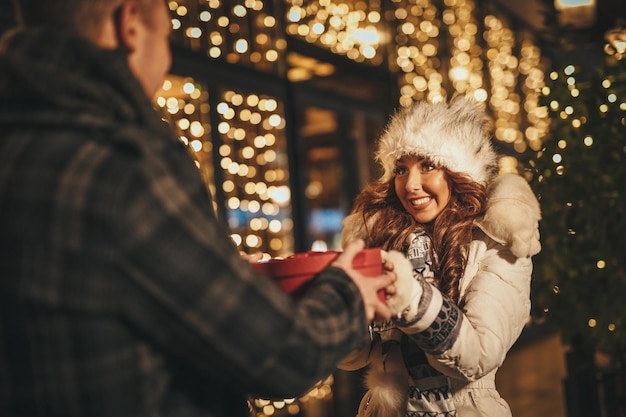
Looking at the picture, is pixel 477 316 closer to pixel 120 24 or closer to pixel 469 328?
pixel 469 328

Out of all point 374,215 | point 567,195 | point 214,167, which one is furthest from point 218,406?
point 214,167

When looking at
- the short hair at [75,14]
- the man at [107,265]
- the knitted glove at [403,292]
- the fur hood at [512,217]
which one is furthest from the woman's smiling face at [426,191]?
the short hair at [75,14]

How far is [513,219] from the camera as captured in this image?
219 cm

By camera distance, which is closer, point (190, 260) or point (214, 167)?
point (190, 260)

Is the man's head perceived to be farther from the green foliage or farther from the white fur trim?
the green foliage

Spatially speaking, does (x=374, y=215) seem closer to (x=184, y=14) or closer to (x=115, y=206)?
(x=115, y=206)

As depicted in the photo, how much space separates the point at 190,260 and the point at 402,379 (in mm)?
Result: 1271

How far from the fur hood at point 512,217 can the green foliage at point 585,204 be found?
1.46 meters

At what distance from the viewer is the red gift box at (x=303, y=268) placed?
161 centimetres

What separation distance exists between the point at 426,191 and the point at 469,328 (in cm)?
55

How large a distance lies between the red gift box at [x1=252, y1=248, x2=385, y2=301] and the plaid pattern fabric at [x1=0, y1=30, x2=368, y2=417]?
32cm

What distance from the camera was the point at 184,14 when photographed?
16.2 feet

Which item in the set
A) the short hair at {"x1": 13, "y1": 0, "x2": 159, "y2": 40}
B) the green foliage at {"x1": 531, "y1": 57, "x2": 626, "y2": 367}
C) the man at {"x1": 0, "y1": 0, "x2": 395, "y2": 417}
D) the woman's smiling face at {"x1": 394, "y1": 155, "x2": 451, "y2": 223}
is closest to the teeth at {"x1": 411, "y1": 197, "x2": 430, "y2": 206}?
the woman's smiling face at {"x1": 394, "y1": 155, "x2": 451, "y2": 223}

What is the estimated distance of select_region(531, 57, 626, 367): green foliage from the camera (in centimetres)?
368
